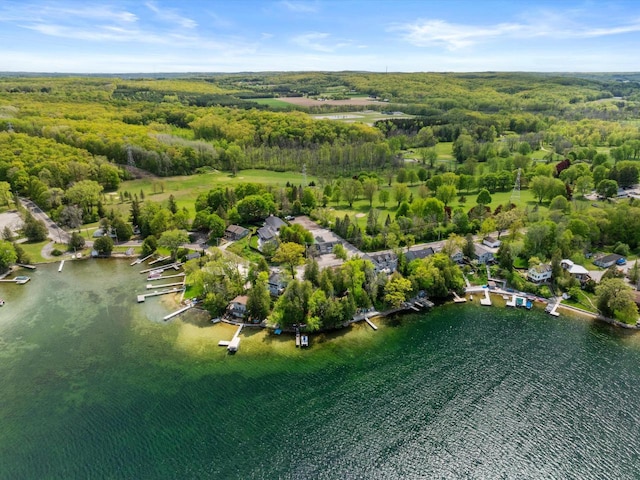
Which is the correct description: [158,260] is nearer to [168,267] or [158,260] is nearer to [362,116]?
[168,267]

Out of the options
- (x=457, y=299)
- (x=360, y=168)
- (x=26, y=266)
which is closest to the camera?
(x=457, y=299)

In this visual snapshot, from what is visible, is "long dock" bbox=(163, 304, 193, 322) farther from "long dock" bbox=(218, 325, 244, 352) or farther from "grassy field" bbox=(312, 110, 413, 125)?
"grassy field" bbox=(312, 110, 413, 125)

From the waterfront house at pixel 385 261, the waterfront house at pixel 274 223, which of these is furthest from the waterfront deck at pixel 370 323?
the waterfront house at pixel 274 223

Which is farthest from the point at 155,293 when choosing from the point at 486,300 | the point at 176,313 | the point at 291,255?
the point at 486,300

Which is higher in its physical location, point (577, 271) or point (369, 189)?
point (369, 189)

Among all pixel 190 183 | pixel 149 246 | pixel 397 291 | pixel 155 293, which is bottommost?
pixel 155 293

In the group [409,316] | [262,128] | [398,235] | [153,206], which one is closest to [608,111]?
[262,128]

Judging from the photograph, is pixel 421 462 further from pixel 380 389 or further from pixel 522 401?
pixel 522 401
